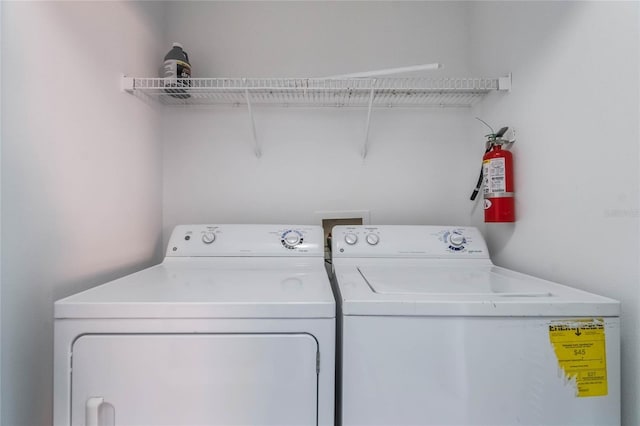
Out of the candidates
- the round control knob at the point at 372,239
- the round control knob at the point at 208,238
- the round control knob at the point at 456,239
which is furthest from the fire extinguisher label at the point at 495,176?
the round control knob at the point at 208,238

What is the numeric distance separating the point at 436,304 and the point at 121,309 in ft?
2.71

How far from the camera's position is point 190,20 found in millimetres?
1696

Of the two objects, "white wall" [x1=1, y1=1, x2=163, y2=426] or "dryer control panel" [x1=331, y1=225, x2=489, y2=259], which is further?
"dryer control panel" [x1=331, y1=225, x2=489, y2=259]

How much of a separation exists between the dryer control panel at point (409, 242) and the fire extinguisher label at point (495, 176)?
0.87 feet

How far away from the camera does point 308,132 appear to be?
1.69m

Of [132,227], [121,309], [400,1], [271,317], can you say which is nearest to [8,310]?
[121,309]

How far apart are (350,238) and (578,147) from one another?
92 cm

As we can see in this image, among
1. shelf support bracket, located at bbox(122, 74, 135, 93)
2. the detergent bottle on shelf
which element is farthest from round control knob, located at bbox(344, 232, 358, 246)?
shelf support bracket, located at bbox(122, 74, 135, 93)

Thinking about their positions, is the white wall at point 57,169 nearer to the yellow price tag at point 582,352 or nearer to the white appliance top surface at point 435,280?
the white appliance top surface at point 435,280

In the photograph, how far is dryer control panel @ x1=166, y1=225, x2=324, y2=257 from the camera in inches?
54.6

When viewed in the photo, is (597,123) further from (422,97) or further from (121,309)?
(121,309)

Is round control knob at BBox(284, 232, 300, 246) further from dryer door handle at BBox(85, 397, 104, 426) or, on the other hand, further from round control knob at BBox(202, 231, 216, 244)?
dryer door handle at BBox(85, 397, 104, 426)

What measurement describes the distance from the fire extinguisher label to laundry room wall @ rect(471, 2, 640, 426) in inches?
2.8

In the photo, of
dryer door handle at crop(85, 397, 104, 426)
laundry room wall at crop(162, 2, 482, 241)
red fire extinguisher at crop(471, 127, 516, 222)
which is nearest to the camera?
dryer door handle at crop(85, 397, 104, 426)
